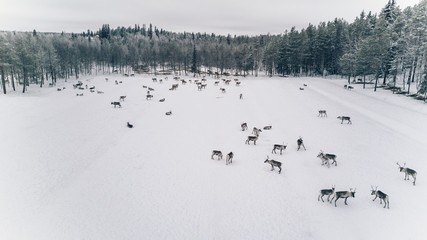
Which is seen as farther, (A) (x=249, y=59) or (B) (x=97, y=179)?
(A) (x=249, y=59)

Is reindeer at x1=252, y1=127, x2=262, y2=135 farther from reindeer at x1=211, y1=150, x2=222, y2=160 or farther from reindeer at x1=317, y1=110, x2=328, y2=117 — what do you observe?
reindeer at x1=317, y1=110, x2=328, y2=117

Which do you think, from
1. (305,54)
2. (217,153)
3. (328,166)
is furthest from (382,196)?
(305,54)

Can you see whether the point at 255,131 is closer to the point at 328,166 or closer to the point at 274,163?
the point at 274,163

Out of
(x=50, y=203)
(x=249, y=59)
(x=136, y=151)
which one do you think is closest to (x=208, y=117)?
(x=136, y=151)

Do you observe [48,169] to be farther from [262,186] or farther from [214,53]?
[214,53]

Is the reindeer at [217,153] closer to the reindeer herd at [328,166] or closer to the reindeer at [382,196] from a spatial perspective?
the reindeer herd at [328,166]

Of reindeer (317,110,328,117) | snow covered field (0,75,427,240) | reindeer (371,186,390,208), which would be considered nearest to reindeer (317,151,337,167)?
snow covered field (0,75,427,240)
